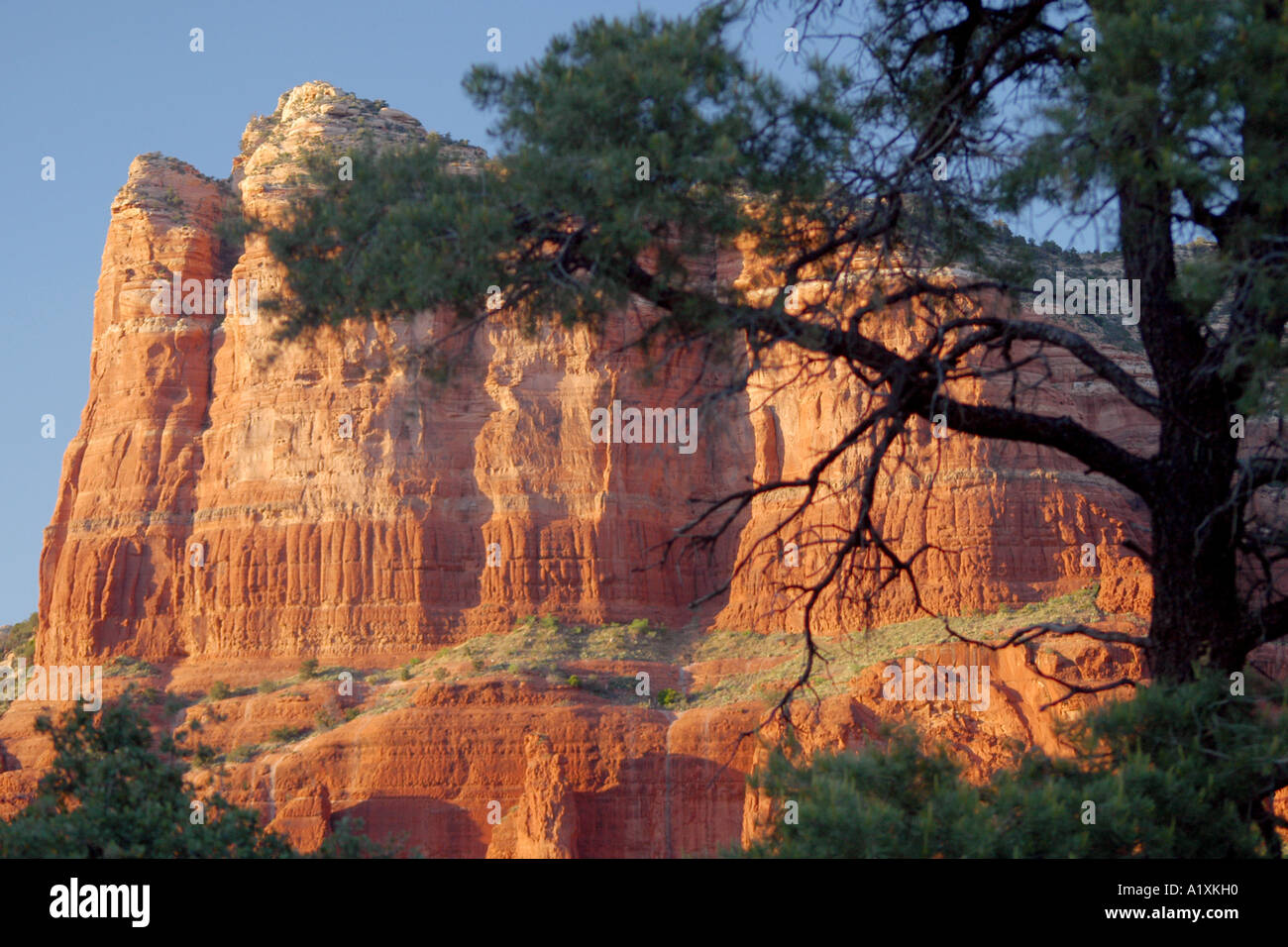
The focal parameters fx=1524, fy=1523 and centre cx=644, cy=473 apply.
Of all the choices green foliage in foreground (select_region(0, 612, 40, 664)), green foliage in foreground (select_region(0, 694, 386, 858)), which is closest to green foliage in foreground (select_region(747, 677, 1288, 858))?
green foliage in foreground (select_region(0, 694, 386, 858))

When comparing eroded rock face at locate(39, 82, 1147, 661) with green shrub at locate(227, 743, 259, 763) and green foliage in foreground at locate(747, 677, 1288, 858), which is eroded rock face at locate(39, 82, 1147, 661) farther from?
green foliage in foreground at locate(747, 677, 1288, 858)

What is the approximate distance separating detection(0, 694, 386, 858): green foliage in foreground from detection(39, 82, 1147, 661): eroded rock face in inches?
1485

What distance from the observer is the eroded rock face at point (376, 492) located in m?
54.6

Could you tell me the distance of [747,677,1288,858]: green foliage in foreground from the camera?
9.85 metres

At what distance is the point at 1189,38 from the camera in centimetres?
1018

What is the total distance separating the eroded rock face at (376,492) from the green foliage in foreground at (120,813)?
37.7 metres

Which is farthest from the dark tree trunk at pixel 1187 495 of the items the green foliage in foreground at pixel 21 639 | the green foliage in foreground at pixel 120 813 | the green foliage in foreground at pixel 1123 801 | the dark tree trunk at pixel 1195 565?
the green foliage in foreground at pixel 21 639

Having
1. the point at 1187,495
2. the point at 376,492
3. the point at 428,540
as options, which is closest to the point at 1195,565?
the point at 1187,495

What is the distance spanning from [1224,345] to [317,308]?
6.79m

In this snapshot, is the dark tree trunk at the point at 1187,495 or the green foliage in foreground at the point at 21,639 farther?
the green foliage in foreground at the point at 21,639

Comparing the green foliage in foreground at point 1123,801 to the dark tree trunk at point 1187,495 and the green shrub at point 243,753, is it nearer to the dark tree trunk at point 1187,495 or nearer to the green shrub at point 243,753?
the dark tree trunk at point 1187,495

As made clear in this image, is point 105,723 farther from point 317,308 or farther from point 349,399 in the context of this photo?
point 349,399

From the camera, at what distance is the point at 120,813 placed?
539 inches
